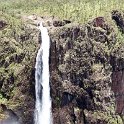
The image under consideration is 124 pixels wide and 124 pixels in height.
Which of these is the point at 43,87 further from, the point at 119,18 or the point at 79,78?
the point at 119,18

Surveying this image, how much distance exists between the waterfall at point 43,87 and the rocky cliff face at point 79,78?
0.55 m

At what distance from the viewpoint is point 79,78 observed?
56375 mm

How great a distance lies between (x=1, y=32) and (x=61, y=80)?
425 inches

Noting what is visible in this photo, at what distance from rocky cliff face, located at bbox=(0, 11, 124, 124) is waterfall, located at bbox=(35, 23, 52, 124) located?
0.55 meters

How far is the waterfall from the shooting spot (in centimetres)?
5731

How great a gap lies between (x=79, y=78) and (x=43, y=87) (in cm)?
411

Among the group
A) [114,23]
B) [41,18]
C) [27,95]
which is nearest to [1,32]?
[41,18]

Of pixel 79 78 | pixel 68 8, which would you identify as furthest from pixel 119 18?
pixel 79 78

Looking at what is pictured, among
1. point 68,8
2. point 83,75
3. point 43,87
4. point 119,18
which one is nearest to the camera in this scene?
point 83,75

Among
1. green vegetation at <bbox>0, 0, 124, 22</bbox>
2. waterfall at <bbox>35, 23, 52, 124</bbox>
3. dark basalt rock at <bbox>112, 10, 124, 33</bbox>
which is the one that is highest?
green vegetation at <bbox>0, 0, 124, 22</bbox>

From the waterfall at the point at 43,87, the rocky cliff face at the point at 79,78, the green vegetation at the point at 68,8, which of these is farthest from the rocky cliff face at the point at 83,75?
the green vegetation at the point at 68,8

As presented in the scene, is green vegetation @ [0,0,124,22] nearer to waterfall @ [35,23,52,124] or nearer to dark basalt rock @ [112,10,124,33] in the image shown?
dark basalt rock @ [112,10,124,33]

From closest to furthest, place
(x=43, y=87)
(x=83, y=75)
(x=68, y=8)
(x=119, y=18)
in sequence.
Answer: (x=83, y=75)
(x=43, y=87)
(x=119, y=18)
(x=68, y=8)

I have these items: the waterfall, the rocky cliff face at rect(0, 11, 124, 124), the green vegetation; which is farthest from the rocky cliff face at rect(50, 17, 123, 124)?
the green vegetation
